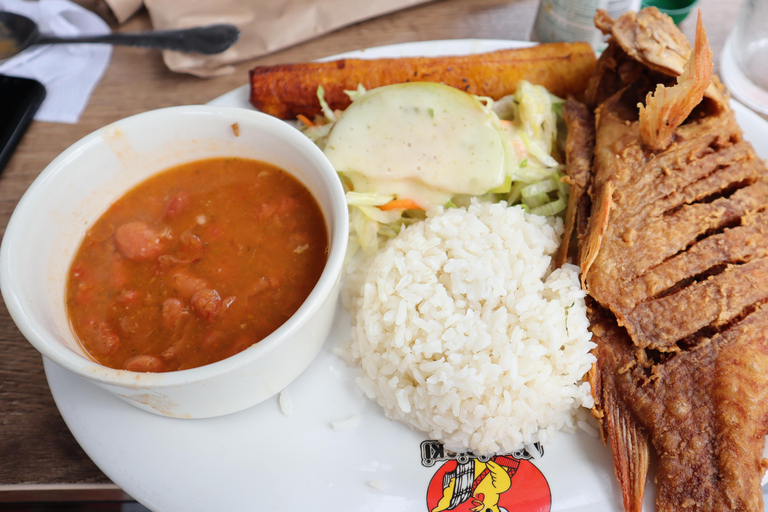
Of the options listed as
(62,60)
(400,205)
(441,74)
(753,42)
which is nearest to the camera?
(400,205)

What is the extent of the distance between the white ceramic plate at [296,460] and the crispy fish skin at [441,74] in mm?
1222

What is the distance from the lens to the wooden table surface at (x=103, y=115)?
167 cm

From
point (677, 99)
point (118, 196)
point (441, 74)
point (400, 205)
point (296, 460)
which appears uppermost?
point (677, 99)

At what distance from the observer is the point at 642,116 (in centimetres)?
168

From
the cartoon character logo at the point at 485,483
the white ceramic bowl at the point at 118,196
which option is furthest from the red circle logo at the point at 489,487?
the white ceramic bowl at the point at 118,196

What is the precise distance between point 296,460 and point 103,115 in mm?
2039

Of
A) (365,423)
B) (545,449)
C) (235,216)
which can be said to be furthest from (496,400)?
(235,216)

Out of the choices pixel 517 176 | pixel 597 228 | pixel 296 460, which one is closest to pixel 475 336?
pixel 597 228

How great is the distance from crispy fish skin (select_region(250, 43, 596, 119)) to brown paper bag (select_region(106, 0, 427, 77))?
1.98 ft

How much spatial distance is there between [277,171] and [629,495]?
1426 millimetres

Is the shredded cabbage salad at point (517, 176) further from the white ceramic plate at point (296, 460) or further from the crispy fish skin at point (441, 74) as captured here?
the white ceramic plate at point (296, 460)

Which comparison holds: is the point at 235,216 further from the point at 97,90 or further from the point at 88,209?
the point at 97,90

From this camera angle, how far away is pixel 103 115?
255cm

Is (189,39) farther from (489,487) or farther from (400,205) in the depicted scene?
(489,487)
